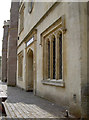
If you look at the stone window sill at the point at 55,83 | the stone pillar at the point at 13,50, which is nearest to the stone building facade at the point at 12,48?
the stone pillar at the point at 13,50

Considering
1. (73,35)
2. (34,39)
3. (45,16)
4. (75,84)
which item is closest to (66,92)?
(75,84)

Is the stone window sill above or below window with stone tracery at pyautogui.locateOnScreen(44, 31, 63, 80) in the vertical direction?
below

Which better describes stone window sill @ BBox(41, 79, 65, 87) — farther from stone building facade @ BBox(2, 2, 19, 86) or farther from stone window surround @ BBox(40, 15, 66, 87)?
stone building facade @ BBox(2, 2, 19, 86)

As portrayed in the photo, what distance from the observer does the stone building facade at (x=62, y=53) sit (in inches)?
222

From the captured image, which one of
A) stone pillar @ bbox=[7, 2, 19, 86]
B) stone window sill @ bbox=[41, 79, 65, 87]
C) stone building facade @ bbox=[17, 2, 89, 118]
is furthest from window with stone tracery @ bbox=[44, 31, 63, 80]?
stone pillar @ bbox=[7, 2, 19, 86]

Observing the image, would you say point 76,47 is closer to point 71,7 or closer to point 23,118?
point 71,7

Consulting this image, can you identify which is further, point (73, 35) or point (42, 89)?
point (42, 89)

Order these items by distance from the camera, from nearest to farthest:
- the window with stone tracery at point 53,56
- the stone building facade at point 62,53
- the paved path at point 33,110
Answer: the stone building facade at point 62,53
the paved path at point 33,110
the window with stone tracery at point 53,56

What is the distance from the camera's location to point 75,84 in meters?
5.81

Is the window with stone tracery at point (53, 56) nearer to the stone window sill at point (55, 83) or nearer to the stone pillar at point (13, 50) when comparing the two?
the stone window sill at point (55, 83)

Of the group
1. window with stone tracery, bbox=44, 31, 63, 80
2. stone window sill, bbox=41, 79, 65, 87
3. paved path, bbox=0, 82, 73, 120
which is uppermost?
window with stone tracery, bbox=44, 31, 63, 80

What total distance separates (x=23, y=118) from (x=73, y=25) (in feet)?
11.1

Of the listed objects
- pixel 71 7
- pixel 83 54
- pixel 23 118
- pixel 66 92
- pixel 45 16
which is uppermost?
pixel 45 16

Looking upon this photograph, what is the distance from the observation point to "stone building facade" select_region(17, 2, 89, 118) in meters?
5.64
